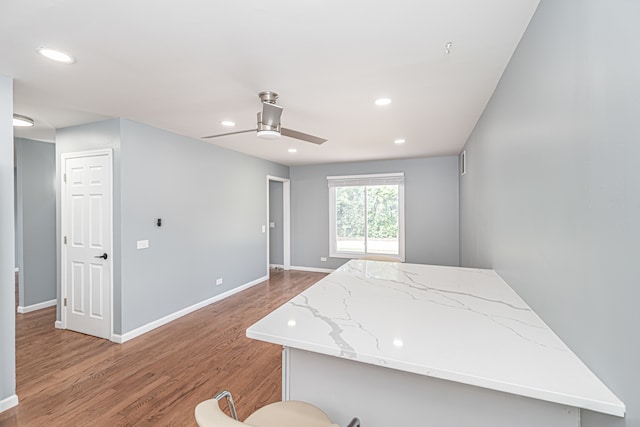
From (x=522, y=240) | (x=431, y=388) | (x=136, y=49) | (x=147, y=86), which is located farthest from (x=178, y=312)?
(x=522, y=240)

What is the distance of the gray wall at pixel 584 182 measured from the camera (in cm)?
75

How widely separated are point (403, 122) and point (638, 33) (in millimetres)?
2741

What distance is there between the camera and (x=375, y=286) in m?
1.99

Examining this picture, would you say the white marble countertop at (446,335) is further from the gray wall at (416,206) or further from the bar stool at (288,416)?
A: the gray wall at (416,206)

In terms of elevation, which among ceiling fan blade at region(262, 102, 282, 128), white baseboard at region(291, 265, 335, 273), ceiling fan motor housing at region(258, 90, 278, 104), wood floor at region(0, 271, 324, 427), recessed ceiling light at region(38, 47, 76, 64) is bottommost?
wood floor at region(0, 271, 324, 427)

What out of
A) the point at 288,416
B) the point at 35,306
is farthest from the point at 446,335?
the point at 35,306

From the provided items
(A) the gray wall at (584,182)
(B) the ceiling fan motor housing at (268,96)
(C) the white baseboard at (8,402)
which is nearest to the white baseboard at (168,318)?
(C) the white baseboard at (8,402)

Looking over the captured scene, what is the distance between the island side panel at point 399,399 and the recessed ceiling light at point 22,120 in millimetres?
3850

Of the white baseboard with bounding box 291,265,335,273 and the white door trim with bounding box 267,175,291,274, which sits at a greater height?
the white door trim with bounding box 267,175,291,274

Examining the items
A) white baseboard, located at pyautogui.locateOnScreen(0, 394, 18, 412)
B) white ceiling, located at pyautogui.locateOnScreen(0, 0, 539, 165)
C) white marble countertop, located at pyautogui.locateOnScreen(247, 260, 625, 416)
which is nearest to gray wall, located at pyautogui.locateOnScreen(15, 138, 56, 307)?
white ceiling, located at pyautogui.locateOnScreen(0, 0, 539, 165)

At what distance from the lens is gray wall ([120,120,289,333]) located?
3.26m

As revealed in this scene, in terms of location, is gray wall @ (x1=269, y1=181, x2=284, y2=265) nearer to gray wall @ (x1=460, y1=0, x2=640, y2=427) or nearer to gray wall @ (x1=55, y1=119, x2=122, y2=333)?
gray wall @ (x1=55, y1=119, x2=122, y2=333)

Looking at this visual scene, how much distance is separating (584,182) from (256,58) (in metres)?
1.85

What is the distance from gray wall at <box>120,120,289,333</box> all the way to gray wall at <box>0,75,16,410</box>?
100cm
